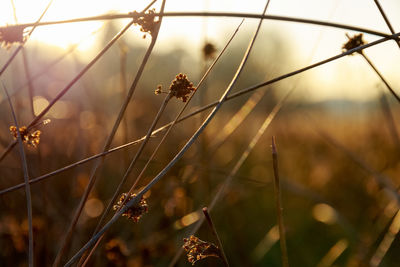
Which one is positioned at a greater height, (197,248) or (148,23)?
(148,23)

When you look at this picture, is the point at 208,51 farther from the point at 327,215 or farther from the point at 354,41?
the point at 327,215

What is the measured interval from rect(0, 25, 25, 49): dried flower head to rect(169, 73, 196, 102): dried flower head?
0.91 ft

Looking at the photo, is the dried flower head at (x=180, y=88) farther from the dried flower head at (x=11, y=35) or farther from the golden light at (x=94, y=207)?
the golden light at (x=94, y=207)

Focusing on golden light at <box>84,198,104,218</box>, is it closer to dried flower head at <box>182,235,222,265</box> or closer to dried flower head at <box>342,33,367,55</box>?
dried flower head at <box>182,235,222,265</box>

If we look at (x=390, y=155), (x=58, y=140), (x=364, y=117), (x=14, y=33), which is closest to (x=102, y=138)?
(x=58, y=140)

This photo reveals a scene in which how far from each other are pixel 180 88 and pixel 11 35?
1.01 feet

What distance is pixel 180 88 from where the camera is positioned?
773 mm

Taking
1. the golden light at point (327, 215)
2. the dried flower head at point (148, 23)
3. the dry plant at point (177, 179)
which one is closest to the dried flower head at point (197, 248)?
the dry plant at point (177, 179)

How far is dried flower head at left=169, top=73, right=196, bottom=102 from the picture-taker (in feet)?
2.52

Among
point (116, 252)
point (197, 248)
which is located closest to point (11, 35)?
point (197, 248)

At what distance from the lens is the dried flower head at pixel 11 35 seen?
0.75 meters

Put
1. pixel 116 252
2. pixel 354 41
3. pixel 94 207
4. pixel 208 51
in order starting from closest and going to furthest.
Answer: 1. pixel 354 41
2. pixel 116 252
3. pixel 208 51
4. pixel 94 207

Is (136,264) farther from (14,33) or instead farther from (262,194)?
(262,194)

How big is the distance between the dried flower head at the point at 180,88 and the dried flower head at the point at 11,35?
277mm
